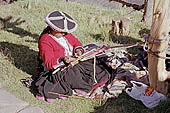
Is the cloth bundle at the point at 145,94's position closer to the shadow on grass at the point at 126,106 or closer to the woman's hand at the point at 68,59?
the shadow on grass at the point at 126,106

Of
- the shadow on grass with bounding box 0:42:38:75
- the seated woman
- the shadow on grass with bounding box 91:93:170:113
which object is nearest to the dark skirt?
the seated woman

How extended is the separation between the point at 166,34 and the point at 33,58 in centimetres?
228

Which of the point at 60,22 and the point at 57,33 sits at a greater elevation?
the point at 60,22

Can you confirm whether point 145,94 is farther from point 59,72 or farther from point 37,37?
point 37,37

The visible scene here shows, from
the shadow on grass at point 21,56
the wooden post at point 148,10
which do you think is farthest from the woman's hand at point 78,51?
the wooden post at point 148,10

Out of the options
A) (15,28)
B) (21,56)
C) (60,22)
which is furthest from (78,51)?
(15,28)

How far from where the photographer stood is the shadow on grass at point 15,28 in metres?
5.83

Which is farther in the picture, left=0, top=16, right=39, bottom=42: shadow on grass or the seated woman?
left=0, top=16, right=39, bottom=42: shadow on grass

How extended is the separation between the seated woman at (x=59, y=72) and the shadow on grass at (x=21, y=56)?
0.59 metres

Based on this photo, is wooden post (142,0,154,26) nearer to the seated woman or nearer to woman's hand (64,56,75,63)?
the seated woman

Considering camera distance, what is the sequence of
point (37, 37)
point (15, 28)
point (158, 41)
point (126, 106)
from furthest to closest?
point (15, 28) → point (37, 37) → point (126, 106) → point (158, 41)

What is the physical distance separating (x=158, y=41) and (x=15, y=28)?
11.9 ft

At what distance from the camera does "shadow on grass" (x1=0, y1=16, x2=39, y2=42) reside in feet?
19.1

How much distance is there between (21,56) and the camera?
4812 millimetres
